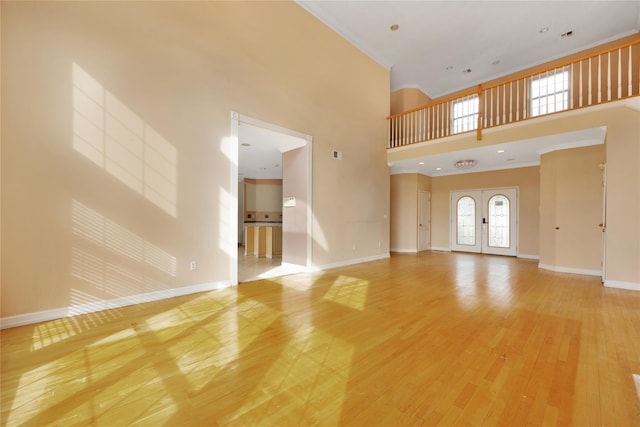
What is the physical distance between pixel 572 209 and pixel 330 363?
6796 mm

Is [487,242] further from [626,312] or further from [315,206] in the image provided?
[315,206]

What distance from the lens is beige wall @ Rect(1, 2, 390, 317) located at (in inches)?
108

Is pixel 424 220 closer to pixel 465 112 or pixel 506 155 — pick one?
pixel 506 155

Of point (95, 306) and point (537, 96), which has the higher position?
point (537, 96)

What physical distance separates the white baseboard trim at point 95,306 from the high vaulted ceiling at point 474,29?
6020 mm

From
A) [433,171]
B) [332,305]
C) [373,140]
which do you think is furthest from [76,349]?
[433,171]

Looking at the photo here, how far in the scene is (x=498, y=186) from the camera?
834 centimetres

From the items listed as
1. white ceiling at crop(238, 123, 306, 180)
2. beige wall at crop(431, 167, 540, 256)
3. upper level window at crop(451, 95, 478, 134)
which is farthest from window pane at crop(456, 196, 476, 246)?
white ceiling at crop(238, 123, 306, 180)

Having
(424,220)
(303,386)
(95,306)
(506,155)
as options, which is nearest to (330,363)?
(303,386)

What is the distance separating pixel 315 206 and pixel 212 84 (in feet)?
9.71

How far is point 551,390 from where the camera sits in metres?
1.72

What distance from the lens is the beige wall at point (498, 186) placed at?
769cm

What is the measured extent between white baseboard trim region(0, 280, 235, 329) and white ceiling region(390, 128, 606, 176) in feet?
20.5

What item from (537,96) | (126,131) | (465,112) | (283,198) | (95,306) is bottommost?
(95,306)
